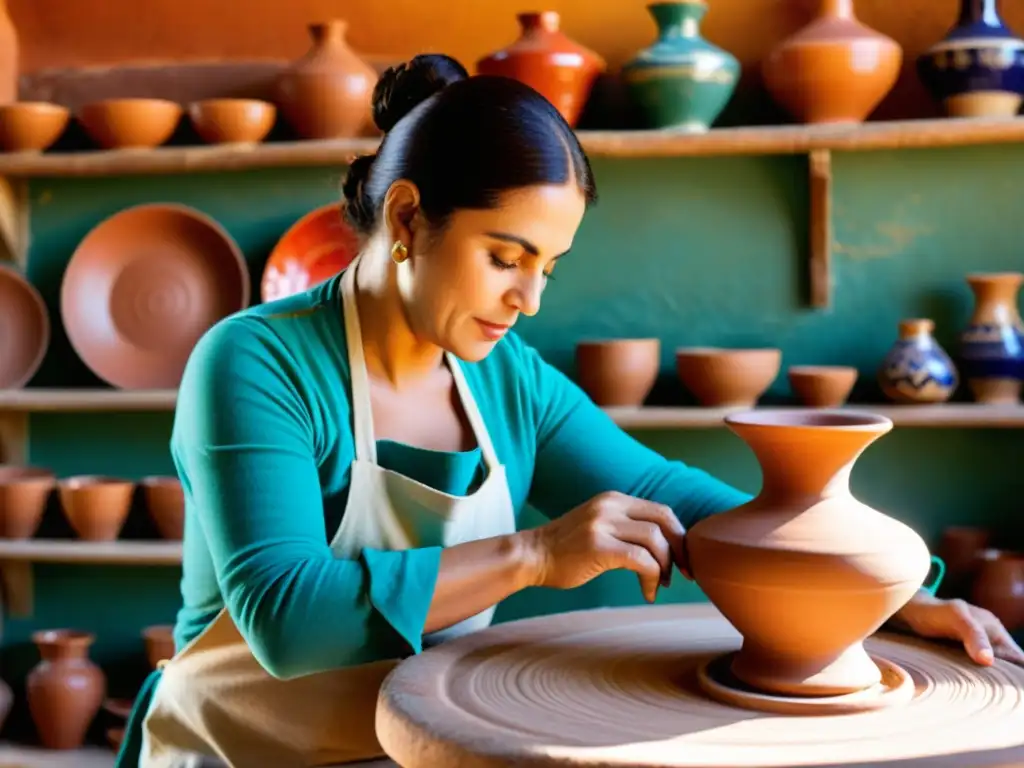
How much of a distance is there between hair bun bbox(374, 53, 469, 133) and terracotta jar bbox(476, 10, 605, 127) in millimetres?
1144

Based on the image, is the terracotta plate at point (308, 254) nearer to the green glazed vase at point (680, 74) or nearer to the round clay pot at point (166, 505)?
the round clay pot at point (166, 505)

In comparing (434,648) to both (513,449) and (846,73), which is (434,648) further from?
(846,73)

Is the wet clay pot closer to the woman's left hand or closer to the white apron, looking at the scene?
the woman's left hand

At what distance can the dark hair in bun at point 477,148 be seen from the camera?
5.51ft

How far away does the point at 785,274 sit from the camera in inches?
129

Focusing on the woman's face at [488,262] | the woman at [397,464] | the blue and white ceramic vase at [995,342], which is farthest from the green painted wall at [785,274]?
the woman's face at [488,262]

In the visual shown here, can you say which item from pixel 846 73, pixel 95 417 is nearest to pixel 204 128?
pixel 95 417

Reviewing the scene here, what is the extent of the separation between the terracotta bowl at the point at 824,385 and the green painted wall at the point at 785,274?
20 centimetres

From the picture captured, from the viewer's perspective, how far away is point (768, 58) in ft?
10.1

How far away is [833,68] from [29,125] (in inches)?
78.1

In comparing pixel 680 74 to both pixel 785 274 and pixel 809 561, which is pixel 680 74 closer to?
pixel 785 274

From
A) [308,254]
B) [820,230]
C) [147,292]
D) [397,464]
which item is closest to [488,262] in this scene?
[397,464]

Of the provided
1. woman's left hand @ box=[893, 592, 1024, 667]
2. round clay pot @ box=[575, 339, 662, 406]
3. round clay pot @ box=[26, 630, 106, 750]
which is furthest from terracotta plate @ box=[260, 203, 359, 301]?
woman's left hand @ box=[893, 592, 1024, 667]

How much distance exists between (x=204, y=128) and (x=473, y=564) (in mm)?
2033
